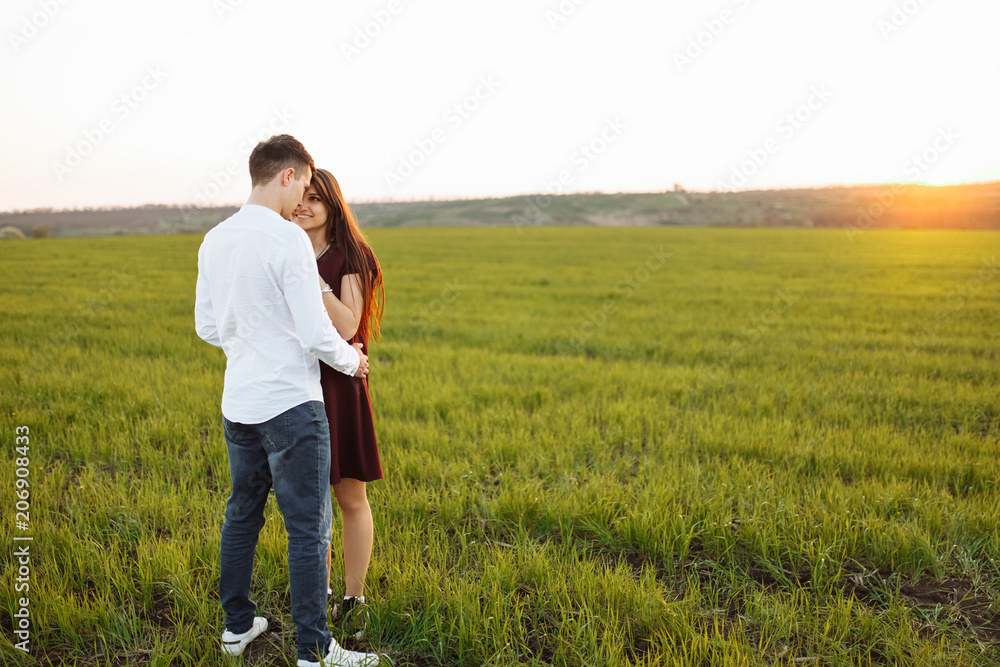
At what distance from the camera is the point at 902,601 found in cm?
283

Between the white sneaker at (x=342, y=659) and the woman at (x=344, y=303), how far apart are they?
0.19 m

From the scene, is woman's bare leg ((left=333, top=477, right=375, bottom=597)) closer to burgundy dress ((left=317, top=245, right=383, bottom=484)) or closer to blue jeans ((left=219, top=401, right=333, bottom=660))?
burgundy dress ((left=317, top=245, right=383, bottom=484))

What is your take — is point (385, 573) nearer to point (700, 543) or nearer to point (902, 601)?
point (700, 543)

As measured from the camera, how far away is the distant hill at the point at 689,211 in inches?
2076

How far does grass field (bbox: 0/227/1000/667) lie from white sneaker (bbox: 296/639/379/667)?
0.15 metres

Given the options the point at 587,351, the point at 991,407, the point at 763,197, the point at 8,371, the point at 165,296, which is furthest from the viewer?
the point at 763,197

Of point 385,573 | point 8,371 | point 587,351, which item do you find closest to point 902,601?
point 385,573

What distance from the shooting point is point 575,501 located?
12.0 ft

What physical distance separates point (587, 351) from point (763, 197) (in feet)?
319

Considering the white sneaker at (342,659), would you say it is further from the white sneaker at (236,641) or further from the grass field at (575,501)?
the white sneaker at (236,641)

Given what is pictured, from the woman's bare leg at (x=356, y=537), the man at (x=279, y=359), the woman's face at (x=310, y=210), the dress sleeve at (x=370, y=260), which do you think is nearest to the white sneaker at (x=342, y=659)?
the man at (x=279, y=359)

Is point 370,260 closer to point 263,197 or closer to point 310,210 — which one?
point 310,210

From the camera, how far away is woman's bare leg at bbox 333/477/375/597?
259cm

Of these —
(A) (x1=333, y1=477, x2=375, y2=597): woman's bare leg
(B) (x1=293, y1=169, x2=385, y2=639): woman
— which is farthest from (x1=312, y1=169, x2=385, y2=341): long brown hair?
(A) (x1=333, y1=477, x2=375, y2=597): woman's bare leg
